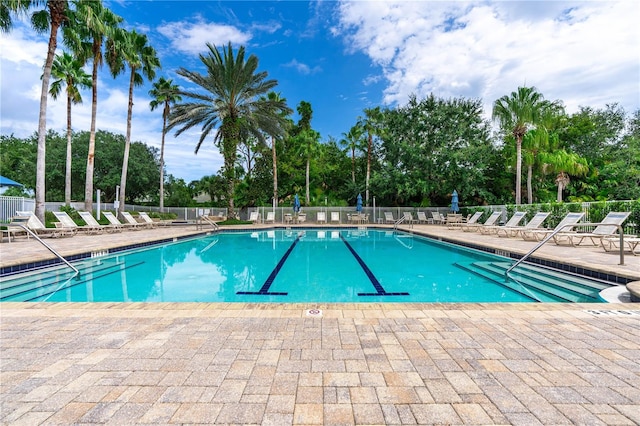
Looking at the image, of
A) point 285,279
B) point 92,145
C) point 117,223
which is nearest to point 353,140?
point 92,145

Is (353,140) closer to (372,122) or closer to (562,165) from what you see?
(372,122)

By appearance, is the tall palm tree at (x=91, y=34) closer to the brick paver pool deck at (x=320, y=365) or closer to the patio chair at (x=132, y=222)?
the patio chair at (x=132, y=222)

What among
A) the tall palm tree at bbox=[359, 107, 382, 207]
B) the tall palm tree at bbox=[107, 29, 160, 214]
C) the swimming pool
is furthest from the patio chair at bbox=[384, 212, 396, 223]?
the tall palm tree at bbox=[107, 29, 160, 214]

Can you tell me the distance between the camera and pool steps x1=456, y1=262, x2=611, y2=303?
15.9ft

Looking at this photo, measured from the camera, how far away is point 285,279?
650 cm

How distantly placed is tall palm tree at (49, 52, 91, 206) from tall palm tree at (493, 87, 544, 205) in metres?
24.2

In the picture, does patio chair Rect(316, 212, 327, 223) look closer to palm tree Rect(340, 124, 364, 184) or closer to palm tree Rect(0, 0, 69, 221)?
palm tree Rect(340, 124, 364, 184)

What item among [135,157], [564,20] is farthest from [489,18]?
[135,157]

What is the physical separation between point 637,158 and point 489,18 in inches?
564

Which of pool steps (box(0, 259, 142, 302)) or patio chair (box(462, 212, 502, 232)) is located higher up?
patio chair (box(462, 212, 502, 232))

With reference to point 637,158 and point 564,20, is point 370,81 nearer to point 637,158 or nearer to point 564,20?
point 564,20

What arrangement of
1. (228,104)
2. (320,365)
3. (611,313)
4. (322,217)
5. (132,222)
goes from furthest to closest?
(322,217), (228,104), (132,222), (611,313), (320,365)

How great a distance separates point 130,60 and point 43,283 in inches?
634

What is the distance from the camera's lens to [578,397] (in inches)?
68.6
